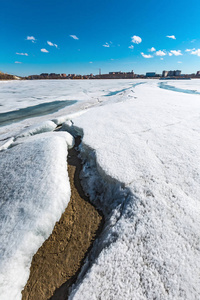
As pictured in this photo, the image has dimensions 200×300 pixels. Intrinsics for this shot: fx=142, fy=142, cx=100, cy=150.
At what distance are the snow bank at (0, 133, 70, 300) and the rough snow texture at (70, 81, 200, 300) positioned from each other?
38cm

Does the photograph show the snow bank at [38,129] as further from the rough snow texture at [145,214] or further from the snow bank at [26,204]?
the rough snow texture at [145,214]

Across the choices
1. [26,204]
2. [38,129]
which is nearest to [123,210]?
[26,204]

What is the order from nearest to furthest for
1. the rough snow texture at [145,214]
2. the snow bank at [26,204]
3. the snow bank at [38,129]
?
1. the rough snow texture at [145,214]
2. the snow bank at [26,204]
3. the snow bank at [38,129]

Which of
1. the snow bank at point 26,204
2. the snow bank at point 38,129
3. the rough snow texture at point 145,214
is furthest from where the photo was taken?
the snow bank at point 38,129

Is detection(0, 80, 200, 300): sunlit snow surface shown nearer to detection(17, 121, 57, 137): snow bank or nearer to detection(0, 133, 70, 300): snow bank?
detection(0, 133, 70, 300): snow bank

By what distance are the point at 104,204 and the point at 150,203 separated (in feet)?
1.53

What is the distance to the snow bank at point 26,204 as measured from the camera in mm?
935

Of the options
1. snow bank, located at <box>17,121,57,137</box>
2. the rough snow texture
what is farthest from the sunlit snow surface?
snow bank, located at <box>17,121,57,137</box>

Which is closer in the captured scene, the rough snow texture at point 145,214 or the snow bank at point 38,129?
the rough snow texture at point 145,214

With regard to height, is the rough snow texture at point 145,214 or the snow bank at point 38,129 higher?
the rough snow texture at point 145,214

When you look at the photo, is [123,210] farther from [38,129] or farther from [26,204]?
[38,129]

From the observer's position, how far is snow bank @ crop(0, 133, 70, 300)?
3.07ft

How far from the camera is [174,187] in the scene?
1247 millimetres

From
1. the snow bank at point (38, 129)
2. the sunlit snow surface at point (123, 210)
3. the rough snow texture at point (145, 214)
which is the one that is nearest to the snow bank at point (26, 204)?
the sunlit snow surface at point (123, 210)
